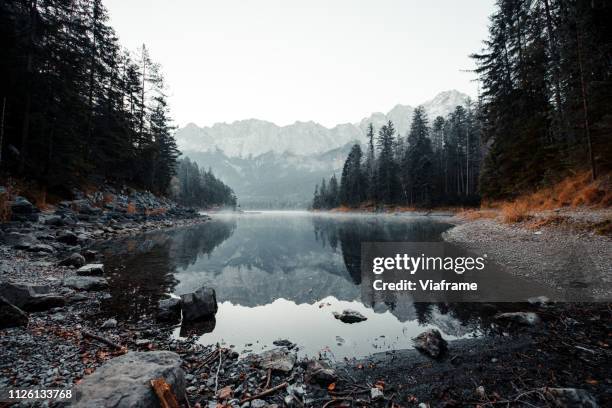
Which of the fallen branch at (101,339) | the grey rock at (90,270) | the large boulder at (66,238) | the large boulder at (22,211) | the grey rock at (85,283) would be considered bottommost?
the fallen branch at (101,339)

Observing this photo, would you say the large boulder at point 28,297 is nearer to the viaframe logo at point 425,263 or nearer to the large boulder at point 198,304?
the large boulder at point 198,304

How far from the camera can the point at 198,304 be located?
6.58 metres

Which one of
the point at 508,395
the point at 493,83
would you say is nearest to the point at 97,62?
the point at 508,395

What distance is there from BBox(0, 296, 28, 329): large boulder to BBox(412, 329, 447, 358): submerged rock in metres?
7.89

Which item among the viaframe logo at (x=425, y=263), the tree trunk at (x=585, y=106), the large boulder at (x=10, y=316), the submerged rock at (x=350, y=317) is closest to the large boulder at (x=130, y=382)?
the large boulder at (x=10, y=316)

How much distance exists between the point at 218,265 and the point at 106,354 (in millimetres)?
9651

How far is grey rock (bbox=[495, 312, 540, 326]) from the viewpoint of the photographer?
18.7 feet

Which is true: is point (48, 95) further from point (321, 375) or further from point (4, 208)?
Result: point (321, 375)

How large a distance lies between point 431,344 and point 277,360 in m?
2.94

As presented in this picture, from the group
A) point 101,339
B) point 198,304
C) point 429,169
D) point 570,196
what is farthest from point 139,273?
point 429,169

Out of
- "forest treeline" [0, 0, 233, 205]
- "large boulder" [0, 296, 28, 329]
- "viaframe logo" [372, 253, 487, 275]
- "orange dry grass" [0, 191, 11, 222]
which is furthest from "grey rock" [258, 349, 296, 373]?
"forest treeline" [0, 0, 233, 205]

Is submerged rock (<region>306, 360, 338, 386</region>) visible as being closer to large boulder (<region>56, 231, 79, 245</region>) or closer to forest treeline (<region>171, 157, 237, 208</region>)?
large boulder (<region>56, 231, 79, 245</region>)

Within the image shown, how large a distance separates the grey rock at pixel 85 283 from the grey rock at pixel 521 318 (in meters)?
11.2

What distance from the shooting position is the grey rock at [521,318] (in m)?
5.70
